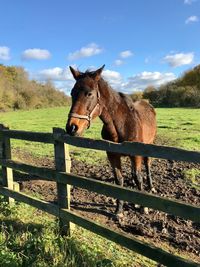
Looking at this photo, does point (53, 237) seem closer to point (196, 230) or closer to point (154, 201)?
point (154, 201)

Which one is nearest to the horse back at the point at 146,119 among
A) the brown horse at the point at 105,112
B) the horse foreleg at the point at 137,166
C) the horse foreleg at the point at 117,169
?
the brown horse at the point at 105,112

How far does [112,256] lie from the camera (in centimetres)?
468

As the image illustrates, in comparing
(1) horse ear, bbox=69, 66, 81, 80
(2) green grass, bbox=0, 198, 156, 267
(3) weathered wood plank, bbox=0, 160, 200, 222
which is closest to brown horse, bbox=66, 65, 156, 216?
(1) horse ear, bbox=69, 66, 81, 80

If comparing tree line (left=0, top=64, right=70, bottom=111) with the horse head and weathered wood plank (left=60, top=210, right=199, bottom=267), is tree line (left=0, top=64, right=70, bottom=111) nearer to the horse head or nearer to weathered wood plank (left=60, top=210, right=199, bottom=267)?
the horse head

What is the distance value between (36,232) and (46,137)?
1394 millimetres

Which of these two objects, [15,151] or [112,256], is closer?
[112,256]

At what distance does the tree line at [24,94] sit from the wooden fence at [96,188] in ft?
170

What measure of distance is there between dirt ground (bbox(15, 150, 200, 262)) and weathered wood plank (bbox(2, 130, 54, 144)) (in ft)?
6.01

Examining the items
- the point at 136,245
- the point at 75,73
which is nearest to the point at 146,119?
the point at 75,73

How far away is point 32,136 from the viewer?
19.0 ft

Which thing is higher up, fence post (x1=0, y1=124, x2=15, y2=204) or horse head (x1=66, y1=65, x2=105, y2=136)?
horse head (x1=66, y1=65, x2=105, y2=136)

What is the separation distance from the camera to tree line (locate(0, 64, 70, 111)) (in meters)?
59.8

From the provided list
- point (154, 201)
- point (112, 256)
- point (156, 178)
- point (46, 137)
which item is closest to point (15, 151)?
point (156, 178)

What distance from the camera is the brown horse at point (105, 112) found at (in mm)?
5312
